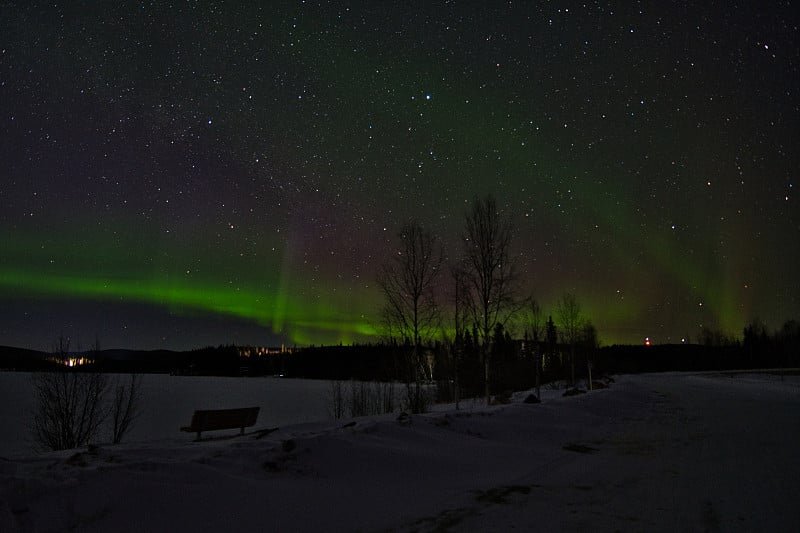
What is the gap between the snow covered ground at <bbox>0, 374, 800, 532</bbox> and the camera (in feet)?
16.7

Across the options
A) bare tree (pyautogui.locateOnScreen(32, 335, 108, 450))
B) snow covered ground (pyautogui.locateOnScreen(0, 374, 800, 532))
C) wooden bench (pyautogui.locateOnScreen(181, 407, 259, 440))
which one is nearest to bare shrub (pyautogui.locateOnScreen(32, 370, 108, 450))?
bare tree (pyautogui.locateOnScreen(32, 335, 108, 450))

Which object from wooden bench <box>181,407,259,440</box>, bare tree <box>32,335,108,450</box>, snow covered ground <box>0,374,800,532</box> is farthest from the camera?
bare tree <box>32,335,108,450</box>

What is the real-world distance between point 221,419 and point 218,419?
0.35 ft

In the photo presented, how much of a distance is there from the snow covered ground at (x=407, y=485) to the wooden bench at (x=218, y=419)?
5738 mm

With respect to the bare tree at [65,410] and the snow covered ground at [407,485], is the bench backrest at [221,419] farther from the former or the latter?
the snow covered ground at [407,485]

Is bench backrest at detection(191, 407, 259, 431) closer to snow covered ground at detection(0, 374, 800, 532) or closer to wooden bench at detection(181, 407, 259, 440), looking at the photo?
wooden bench at detection(181, 407, 259, 440)

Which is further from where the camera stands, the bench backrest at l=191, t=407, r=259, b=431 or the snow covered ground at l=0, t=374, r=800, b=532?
the bench backrest at l=191, t=407, r=259, b=431

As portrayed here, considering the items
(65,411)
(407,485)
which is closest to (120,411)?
(65,411)

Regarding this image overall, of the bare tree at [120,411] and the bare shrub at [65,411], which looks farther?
the bare tree at [120,411]

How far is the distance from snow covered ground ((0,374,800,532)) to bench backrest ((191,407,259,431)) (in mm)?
5741

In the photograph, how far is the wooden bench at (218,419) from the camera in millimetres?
13213

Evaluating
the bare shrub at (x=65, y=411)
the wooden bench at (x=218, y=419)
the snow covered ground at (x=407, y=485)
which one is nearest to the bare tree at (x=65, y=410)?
the bare shrub at (x=65, y=411)

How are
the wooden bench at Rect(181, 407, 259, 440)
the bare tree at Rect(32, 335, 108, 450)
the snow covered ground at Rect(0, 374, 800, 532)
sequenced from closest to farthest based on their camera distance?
the snow covered ground at Rect(0, 374, 800, 532) → the wooden bench at Rect(181, 407, 259, 440) → the bare tree at Rect(32, 335, 108, 450)

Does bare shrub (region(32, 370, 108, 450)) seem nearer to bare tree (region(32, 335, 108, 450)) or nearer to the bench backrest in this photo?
bare tree (region(32, 335, 108, 450))
